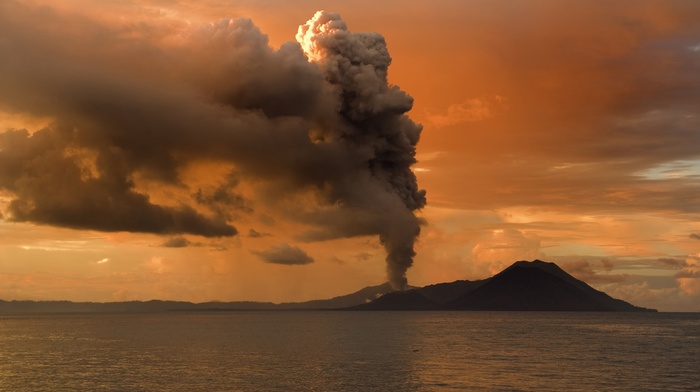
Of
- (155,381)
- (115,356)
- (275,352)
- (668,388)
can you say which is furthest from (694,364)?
(115,356)

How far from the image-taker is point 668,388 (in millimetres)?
78062

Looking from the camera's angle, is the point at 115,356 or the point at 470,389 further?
the point at 115,356

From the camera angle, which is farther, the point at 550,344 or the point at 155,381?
the point at 550,344

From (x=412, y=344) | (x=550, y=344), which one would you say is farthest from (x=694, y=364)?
(x=412, y=344)

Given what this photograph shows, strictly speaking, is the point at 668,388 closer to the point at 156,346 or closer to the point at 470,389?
the point at 470,389

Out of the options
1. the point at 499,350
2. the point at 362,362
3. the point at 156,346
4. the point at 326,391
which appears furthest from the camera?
the point at 156,346

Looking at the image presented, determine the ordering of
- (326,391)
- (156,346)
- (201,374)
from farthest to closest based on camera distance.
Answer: (156,346) < (201,374) < (326,391)

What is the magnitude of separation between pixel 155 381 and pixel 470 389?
115 feet

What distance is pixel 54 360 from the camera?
10688cm

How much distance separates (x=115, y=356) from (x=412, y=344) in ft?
191

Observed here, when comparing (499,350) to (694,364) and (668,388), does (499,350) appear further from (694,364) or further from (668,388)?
(668,388)

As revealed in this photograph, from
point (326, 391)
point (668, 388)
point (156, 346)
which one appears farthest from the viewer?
point (156, 346)

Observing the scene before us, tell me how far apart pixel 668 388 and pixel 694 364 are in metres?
30.6

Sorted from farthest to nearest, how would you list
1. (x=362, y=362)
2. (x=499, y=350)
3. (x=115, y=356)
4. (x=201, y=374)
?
(x=499, y=350) < (x=115, y=356) < (x=362, y=362) < (x=201, y=374)
